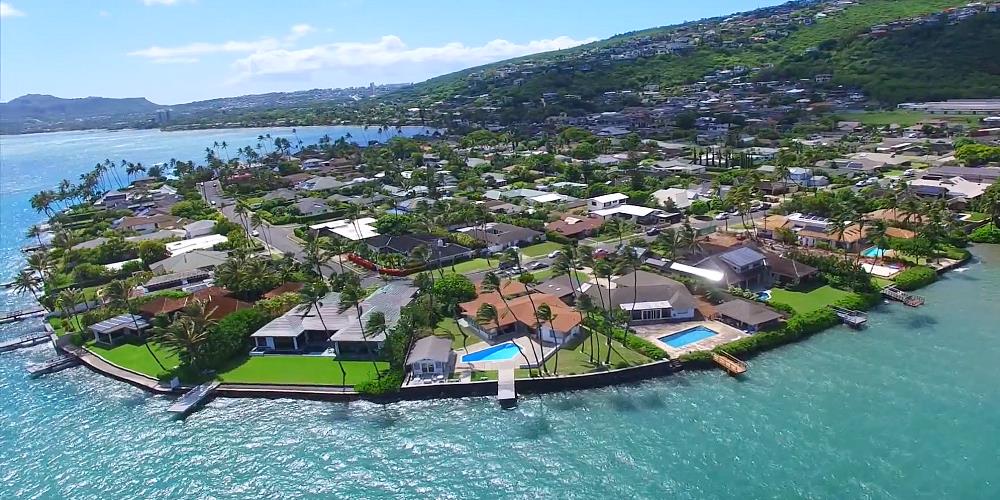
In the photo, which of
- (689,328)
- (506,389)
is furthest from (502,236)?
(506,389)

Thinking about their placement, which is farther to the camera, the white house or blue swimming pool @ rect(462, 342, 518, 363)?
the white house

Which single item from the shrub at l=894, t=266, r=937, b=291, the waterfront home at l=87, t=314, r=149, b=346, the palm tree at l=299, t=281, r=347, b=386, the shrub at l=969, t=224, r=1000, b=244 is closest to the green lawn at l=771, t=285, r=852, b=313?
the shrub at l=894, t=266, r=937, b=291

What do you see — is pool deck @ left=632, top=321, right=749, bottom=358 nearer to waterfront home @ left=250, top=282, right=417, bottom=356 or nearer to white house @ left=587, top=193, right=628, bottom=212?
waterfront home @ left=250, top=282, right=417, bottom=356

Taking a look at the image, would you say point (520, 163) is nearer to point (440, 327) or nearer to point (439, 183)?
point (439, 183)

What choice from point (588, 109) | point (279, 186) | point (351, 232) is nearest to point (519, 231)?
point (351, 232)

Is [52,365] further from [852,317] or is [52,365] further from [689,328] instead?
[852,317]
